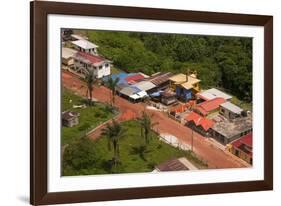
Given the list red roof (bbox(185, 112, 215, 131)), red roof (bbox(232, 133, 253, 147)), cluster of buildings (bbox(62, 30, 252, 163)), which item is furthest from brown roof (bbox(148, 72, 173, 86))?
red roof (bbox(232, 133, 253, 147))

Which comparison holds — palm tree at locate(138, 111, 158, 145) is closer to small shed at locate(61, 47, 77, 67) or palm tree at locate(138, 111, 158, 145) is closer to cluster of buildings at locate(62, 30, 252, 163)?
cluster of buildings at locate(62, 30, 252, 163)

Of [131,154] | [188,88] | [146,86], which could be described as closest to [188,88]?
[188,88]

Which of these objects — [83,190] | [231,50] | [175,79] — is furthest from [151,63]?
[83,190]

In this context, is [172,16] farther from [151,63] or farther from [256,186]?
[256,186]

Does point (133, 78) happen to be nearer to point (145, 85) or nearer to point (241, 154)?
point (145, 85)

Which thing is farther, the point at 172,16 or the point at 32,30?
the point at 172,16

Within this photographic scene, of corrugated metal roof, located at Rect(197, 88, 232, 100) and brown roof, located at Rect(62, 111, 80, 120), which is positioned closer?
brown roof, located at Rect(62, 111, 80, 120)
